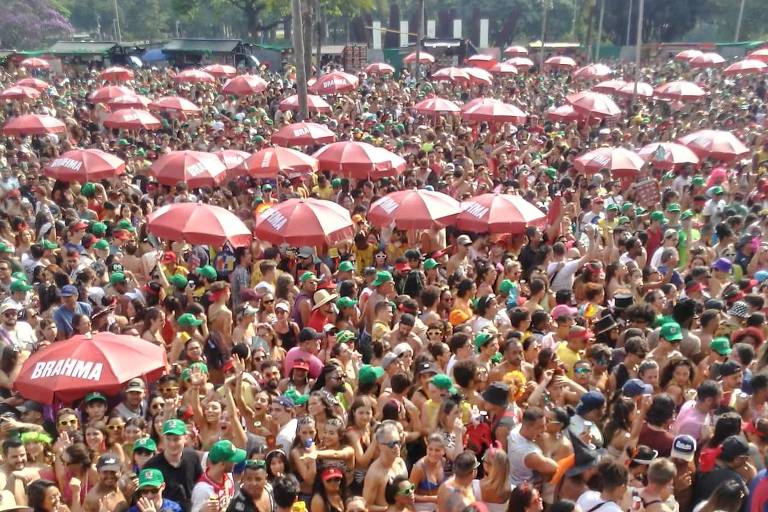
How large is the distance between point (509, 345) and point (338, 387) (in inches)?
50.3

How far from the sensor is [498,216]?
9109 mm

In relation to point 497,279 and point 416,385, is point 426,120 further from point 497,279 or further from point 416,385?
point 416,385

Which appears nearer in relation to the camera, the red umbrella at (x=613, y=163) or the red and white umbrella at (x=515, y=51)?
the red umbrella at (x=613, y=163)

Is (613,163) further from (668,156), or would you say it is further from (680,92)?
(680,92)

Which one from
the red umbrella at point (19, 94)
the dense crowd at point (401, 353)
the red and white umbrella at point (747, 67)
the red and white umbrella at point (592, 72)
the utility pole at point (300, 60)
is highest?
the utility pole at point (300, 60)

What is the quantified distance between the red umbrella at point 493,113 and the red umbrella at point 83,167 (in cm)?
733

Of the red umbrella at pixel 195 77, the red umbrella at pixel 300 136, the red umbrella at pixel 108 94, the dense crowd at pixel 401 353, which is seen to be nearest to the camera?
the dense crowd at pixel 401 353

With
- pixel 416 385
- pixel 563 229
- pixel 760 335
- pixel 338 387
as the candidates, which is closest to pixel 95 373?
pixel 338 387

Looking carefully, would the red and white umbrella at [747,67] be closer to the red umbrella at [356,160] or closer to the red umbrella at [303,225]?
the red umbrella at [356,160]

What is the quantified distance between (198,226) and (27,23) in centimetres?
6385

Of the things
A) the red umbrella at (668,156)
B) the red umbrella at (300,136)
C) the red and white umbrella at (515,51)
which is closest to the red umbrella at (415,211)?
the red umbrella at (668,156)

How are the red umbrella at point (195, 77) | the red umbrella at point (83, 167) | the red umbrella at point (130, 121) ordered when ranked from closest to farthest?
the red umbrella at point (83, 167) < the red umbrella at point (130, 121) < the red umbrella at point (195, 77)

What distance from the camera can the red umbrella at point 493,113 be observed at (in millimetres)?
16031

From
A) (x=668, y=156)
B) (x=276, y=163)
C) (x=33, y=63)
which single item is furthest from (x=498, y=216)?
(x=33, y=63)
